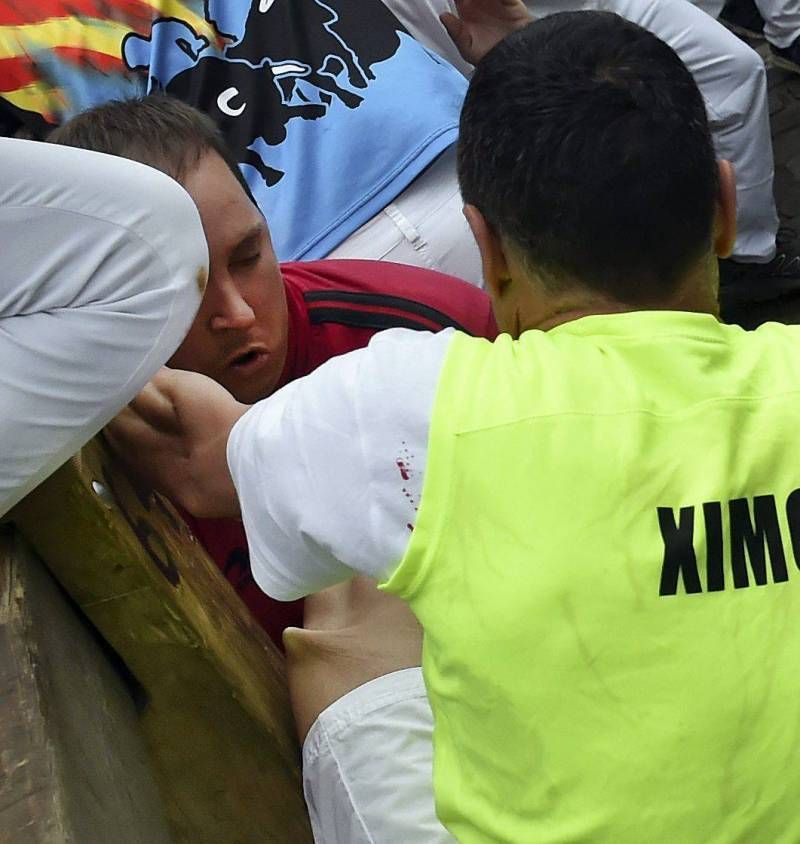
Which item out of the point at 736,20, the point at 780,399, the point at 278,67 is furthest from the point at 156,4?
the point at 736,20

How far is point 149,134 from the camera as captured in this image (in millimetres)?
1218

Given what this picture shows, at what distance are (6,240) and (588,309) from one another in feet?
1.39

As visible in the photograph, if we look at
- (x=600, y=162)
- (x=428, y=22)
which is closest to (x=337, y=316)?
(x=600, y=162)

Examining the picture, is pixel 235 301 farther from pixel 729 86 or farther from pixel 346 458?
pixel 729 86

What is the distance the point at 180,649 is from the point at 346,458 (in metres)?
0.31

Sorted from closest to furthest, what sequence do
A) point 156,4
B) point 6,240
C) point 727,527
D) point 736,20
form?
point 727,527
point 6,240
point 156,4
point 736,20

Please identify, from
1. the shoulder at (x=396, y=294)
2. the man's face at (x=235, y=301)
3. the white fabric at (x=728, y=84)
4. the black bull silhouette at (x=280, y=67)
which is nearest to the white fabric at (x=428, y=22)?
the black bull silhouette at (x=280, y=67)

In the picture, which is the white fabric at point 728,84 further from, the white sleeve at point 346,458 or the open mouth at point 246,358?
the white sleeve at point 346,458

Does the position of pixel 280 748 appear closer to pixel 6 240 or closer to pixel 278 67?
pixel 6 240

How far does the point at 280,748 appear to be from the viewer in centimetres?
103

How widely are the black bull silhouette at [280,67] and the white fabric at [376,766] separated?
0.93 meters

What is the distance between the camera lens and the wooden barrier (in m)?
0.89

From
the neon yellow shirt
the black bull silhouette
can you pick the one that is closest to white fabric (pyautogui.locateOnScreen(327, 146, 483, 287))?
the black bull silhouette

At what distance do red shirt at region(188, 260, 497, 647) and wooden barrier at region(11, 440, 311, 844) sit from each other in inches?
3.8
